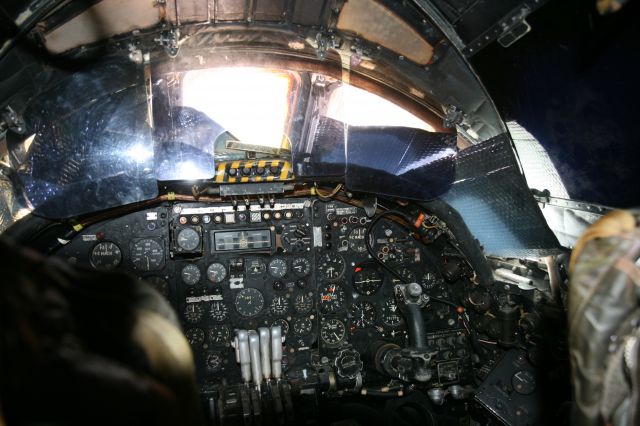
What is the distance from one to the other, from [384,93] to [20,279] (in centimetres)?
322

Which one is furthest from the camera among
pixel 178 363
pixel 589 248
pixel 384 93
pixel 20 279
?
pixel 384 93

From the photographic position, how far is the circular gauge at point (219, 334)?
4.85 meters

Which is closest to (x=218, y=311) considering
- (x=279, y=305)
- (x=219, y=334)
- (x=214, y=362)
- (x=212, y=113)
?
(x=219, y=334)

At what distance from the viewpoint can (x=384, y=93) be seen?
3.86m

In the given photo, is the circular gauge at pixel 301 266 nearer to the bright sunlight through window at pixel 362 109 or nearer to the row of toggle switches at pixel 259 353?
the row of toggle switches at pixel 259 353

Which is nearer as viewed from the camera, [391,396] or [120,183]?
[120,183]

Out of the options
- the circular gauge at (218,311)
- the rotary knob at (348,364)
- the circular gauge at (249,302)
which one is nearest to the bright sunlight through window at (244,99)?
the circular gauge at (249,302)

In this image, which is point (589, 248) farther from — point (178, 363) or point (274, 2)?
point (274, 2)

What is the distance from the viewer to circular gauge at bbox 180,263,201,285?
4836 mm

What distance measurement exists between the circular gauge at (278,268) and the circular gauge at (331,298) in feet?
1.48

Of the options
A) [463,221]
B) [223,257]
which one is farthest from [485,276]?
[223,257]

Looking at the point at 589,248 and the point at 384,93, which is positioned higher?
the point at 384,93

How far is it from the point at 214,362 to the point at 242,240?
123 cm

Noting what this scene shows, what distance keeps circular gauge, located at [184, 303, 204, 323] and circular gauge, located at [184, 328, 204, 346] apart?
0.32 feet
